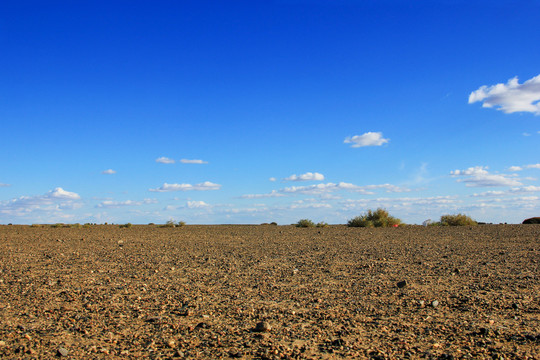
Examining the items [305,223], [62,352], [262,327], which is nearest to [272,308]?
[262,327]

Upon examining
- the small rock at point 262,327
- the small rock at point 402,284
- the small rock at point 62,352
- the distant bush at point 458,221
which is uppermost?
the distant bush at point 458,221

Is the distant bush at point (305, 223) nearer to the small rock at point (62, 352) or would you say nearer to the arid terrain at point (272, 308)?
the arid terrain at point (272, 308)

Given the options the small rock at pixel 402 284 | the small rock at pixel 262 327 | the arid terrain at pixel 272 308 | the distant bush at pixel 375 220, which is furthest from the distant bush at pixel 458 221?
the small rock at pixel 262 327

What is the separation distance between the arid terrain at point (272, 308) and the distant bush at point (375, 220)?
22.3 m

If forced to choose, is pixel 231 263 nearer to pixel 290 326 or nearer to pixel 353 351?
pixel 290 326

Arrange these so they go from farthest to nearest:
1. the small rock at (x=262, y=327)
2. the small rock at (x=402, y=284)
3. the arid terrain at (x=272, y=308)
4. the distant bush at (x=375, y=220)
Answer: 1. the distant bush at (x=375, y=220)
2. the small rock at (x=402, y=284)
3. the small rock at (x=262, y=327)
4. the arid terrain at (x=272, y=308)

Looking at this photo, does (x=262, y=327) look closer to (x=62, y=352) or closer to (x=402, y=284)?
(x=62, y=352)

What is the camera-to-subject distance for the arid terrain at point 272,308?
16.4 feet

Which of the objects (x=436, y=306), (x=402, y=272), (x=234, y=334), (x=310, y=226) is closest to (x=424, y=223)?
(x=310, y=226)

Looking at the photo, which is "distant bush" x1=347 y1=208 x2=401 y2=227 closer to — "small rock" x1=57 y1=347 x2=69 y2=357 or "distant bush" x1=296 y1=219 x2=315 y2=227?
"distant bush" x1=296 y1=219 x2=315 y2=227

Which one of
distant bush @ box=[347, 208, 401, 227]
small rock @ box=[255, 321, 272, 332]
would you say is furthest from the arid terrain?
distant bush @ box=[347, 208, 401, 227]

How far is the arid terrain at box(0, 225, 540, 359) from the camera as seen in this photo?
5.00 meters

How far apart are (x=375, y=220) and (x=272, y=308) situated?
29.6 meters

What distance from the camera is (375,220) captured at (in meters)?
35.0
